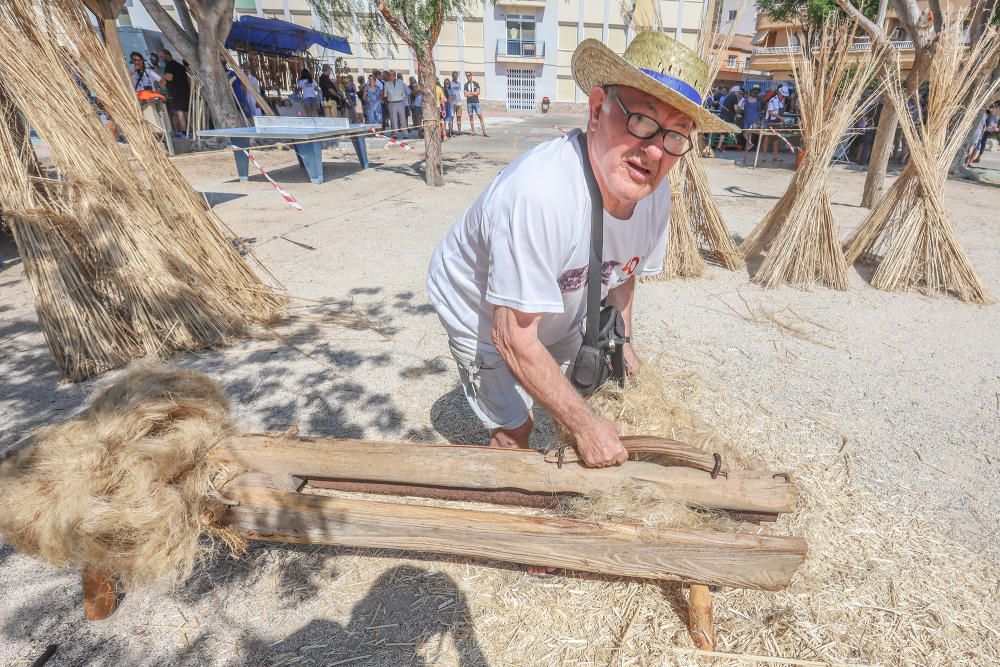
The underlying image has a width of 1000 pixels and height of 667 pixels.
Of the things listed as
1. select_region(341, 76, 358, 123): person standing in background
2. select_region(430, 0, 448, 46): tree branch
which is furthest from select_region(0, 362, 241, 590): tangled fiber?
select_region(341, 76, 358, 123): person standing in background

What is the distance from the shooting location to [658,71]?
1503mm

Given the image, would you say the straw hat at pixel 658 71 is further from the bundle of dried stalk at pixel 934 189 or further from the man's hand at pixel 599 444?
the bundle of dried stalk at pixel 934 189

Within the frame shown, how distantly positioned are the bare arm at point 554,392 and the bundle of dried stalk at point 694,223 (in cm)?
325

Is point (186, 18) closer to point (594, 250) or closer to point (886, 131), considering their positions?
point (886, 131)

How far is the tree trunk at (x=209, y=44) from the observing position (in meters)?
11.2

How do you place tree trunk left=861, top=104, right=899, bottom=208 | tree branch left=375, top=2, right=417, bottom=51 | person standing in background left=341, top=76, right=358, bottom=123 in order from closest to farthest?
tree trunk left=861, top=104, right=899, bottom=208 → tree branch left=375, top=2, right=417, bottom=51 → person standing in background left=341, top=76, right=358, bottom=123

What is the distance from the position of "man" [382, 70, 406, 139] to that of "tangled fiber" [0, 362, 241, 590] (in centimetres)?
1529

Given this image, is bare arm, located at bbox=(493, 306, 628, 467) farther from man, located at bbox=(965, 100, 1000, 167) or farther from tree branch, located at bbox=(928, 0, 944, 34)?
man, located at bbox=(965, 100, 1000, 167)

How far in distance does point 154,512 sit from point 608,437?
136cm

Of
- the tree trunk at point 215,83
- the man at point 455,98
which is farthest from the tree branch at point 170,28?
the man at point 455,98

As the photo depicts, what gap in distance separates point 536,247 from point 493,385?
0.69 m

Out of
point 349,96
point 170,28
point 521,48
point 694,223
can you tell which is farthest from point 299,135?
point 521,48

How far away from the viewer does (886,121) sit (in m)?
6.70

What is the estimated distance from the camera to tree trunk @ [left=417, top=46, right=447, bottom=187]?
7758 mm
